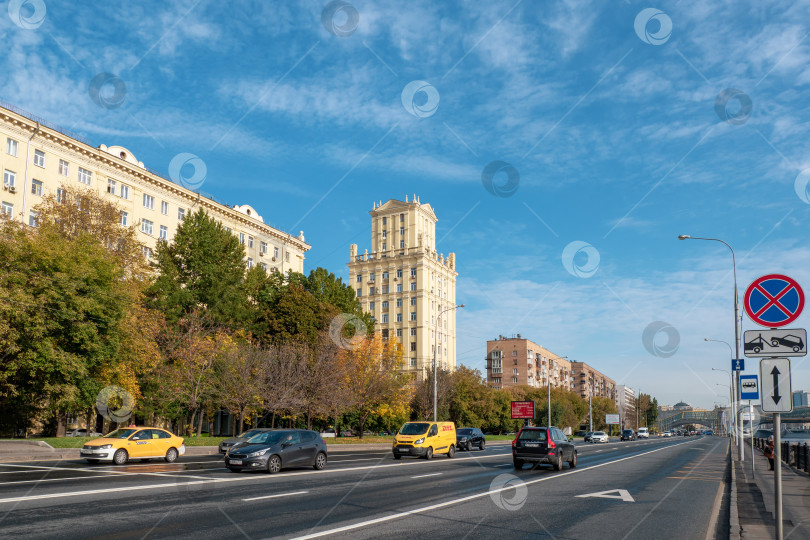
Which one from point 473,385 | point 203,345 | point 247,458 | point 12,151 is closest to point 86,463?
point 247,458

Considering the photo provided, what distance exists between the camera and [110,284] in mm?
37094

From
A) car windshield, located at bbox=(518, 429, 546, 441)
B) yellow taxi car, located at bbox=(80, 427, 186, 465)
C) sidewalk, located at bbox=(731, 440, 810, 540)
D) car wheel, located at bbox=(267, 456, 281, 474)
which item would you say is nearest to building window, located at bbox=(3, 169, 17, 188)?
yellow taxi car, located at bbox=(80, 427, 186, 465)

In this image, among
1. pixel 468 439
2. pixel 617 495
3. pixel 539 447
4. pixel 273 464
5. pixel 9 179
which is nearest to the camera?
pixel 617 495

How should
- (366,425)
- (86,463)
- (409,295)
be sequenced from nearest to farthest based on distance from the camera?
(86,463) → (366,425) → (409,295)

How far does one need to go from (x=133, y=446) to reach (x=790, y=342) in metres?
23.7

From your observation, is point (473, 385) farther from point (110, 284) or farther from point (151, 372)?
point (110, 284)

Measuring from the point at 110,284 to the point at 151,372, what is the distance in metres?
11.5

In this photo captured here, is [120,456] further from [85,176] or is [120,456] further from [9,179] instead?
[85,176]

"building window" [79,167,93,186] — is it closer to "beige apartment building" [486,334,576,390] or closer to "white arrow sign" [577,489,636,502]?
"white arrow sign" [577,489,636,502]

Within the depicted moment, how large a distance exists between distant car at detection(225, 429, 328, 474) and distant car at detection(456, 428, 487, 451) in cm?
2222

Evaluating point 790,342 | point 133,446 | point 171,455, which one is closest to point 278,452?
point 133,446

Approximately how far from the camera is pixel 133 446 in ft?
82.3

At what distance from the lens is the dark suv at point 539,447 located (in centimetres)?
2398

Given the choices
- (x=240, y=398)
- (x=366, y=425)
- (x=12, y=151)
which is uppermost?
(x=12, y=151)
